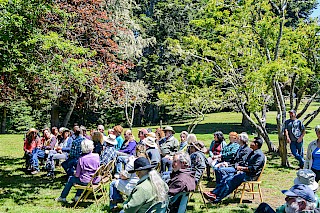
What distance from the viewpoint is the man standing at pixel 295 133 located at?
988 centimetres

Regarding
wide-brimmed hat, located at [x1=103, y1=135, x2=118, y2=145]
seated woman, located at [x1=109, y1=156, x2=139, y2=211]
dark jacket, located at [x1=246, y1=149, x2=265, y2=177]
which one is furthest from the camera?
wide-brimmed hat, located at [x1=103, y1=135, x2=118, y2=145]

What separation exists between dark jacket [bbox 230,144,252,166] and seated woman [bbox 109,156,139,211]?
7.25 feet

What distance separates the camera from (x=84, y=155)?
698 centimetres

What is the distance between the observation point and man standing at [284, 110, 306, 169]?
9883mm

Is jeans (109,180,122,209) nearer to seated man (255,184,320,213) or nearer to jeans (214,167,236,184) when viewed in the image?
jeans (214,167,236,184)

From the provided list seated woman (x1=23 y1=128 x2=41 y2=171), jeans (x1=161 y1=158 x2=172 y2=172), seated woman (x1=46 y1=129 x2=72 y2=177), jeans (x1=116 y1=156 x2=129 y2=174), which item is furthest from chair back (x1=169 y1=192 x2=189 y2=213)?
seated woman (x1=23 y1=128 x2=41 y2=171)

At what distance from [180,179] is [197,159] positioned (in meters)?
1.30

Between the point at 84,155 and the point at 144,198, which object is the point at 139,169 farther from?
the point at 84,155

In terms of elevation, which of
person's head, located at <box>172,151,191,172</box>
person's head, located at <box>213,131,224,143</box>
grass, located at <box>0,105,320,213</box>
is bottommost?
grass, located at <box>0,105,320,213</box>

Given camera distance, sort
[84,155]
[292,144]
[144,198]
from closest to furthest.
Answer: [144,198], [84,155], [292,144]

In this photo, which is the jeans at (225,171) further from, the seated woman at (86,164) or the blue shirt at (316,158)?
the seated woman at (86,164)

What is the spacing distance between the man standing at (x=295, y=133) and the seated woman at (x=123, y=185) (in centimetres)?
538

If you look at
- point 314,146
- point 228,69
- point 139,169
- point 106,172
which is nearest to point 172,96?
point 228,69

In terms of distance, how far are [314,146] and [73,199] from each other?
4727 mm
